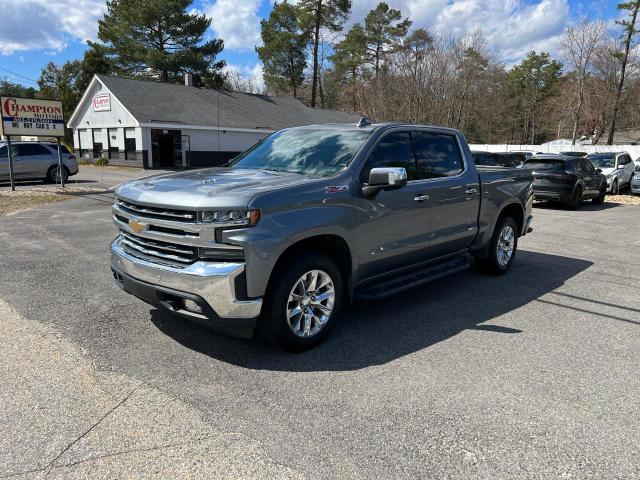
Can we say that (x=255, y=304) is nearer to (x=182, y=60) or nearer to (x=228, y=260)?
(x=228, y=260)

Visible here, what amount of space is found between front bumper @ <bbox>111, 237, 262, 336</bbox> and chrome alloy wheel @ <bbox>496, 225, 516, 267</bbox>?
438cm

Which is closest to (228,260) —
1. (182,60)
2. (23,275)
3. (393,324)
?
(393,324)

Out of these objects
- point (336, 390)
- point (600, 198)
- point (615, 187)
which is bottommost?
point (336, 390)

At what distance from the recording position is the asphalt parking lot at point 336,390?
283cm

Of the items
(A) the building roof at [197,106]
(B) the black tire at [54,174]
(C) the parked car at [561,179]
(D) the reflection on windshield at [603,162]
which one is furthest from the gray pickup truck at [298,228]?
(A) the building roof at [197,106]

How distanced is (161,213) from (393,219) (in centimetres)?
220

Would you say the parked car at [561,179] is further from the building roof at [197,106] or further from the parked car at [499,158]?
the building roof at [197,106]

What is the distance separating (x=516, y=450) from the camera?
2.97 meters

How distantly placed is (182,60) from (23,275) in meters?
40.4

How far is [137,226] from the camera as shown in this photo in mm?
4113

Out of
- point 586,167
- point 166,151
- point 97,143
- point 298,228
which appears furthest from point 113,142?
point 298,228

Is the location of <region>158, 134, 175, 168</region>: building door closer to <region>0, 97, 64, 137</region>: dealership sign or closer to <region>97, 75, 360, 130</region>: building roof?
<region>97, 75, 360, 130</region>: building roof

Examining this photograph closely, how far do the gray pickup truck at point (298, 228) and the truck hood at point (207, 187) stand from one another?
0.01 metres

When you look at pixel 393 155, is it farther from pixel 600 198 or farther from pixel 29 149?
pixel 29 149
